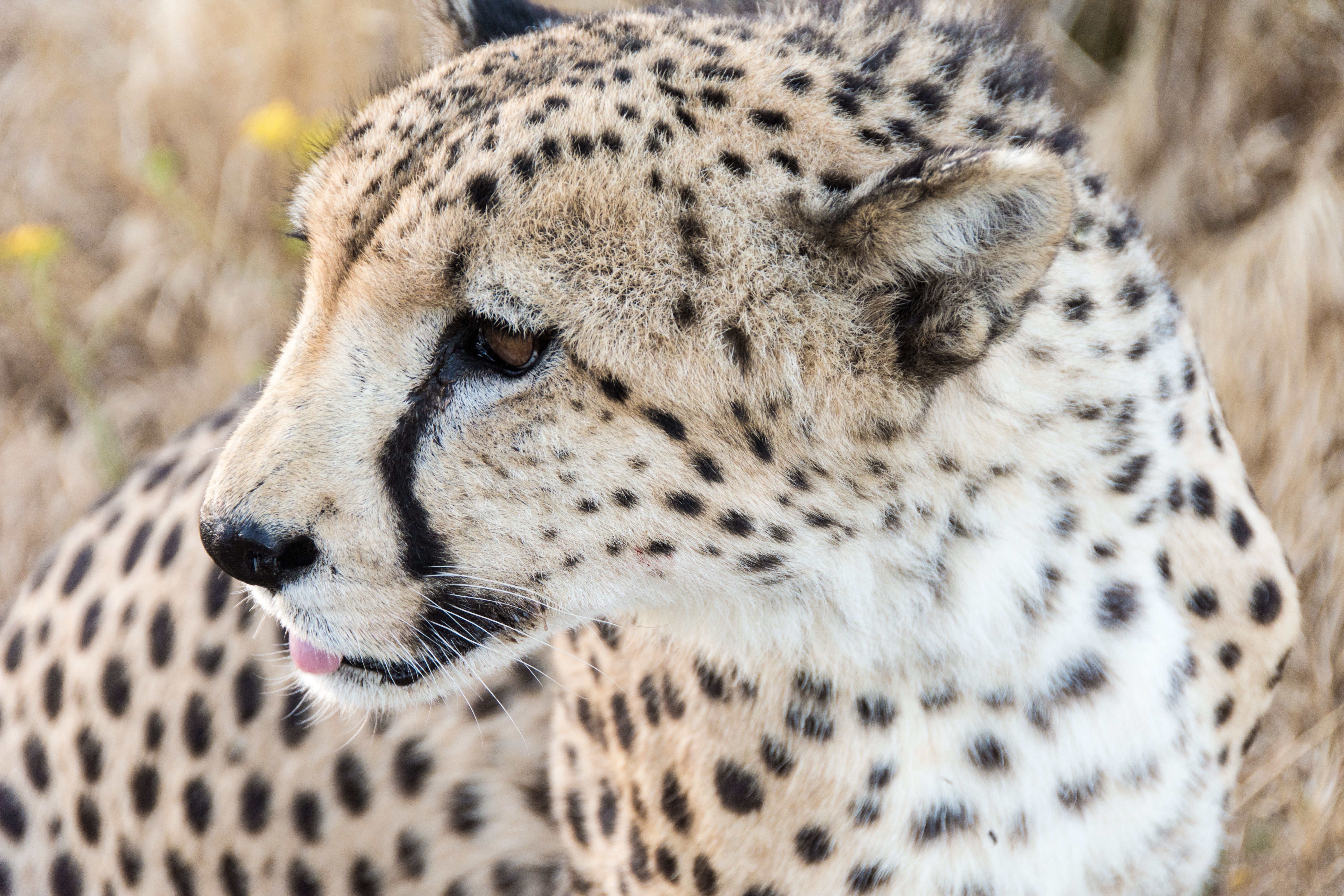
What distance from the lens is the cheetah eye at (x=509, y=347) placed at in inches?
49.6

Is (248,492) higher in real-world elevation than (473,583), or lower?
higher

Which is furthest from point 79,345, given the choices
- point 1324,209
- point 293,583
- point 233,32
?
Result: point 1324,209

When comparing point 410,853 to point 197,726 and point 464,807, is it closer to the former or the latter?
point 464,807

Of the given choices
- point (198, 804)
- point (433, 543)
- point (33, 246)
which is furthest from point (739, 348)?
point (33, 246)

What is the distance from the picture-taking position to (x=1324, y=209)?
3088 mm

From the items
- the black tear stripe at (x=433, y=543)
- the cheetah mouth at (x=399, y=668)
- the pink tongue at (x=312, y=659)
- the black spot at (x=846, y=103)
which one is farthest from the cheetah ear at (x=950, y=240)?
the pink tongue at (x=312, y=659)

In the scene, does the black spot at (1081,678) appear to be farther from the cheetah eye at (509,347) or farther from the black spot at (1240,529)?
the cheetah eye at (509,347)

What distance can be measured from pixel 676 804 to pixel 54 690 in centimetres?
108

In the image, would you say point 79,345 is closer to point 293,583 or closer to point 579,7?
point 579,7

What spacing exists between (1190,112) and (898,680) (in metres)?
2.60

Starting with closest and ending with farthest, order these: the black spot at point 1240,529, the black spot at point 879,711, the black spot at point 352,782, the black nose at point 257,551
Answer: the black nose at point 257,551, the black spot at point 879,711, the black spot at point 1240,529, the black spot at point 352,782

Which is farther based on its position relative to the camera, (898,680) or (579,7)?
(579,7)

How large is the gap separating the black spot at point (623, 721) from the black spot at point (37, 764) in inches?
38.3

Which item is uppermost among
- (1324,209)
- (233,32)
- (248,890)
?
(233,32)
